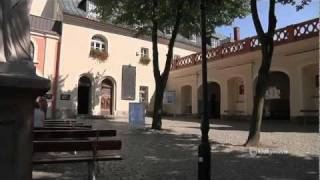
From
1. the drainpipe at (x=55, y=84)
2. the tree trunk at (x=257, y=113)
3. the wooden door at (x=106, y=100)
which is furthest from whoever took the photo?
the wooden door at (x=106, y=100)

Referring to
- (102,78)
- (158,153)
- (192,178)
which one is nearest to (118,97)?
(102,78)

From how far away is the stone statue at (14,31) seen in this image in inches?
194

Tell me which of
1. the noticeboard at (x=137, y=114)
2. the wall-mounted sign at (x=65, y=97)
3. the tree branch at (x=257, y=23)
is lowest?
the noticeboard at (x=137, y=114)

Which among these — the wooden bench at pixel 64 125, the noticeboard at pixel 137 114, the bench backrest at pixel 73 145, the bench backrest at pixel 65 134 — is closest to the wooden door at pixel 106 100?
the noticeboard at pixel 137 114

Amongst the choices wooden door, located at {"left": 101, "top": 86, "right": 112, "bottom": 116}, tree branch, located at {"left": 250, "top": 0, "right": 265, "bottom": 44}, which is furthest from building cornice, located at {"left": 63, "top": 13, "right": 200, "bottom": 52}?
tree branch, located at {"left": 250, "top": 0, "right": 265, "bottom": 44}

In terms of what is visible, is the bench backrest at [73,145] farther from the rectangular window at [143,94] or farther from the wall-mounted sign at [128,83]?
the rectangular window at [143,94]

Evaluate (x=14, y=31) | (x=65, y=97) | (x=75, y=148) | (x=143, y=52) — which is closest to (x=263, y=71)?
(x=75, y=148)

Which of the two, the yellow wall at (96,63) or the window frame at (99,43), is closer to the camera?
the yellow wall at (96,63)

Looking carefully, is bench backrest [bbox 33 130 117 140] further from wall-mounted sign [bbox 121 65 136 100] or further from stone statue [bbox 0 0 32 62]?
wall-mounted sign [bbox 121 65 136 100]

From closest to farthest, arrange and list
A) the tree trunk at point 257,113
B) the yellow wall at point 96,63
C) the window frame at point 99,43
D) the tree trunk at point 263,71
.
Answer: the tree trunk at point 263,71
the tree trunk at point 257,113
the yellow wall at point 96,63
the window frame at point 99,43

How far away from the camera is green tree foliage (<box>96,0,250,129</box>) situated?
1738 cm

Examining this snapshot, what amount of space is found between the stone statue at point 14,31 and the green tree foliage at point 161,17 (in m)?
11.5

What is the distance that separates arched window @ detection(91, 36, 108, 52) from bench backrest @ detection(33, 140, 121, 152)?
82.1 feet

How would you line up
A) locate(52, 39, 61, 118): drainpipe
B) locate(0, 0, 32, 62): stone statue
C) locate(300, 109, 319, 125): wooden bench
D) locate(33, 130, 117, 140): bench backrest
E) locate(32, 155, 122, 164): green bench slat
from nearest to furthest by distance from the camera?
locate(0, 0, 32, 62): stone statue
locate(32, 155, 122, 164): green bench slat
locate(33, 130, 117, 140): bench backrest
locate(300, 109, 319, 125): wooden bench
locate(52, 39, 61, 118): drainpipe
